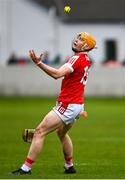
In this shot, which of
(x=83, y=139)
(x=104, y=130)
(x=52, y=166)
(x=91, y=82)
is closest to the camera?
(x=52, y=166)

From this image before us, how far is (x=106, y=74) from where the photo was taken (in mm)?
46531

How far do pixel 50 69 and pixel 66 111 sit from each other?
82 centimetres

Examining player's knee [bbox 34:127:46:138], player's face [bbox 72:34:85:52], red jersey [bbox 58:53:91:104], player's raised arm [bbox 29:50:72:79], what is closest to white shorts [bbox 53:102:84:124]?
red jersey [bbox 58:53:91:104]

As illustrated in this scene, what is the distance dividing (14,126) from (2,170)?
37.7 feet

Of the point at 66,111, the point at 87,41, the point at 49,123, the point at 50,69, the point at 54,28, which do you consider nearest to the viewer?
the point at 50,69

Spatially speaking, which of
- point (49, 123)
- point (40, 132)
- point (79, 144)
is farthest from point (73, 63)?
point (79, 144)

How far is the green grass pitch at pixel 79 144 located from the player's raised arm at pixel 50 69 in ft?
5.13

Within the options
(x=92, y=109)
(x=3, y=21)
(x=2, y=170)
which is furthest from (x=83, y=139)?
(x=3, y=21)

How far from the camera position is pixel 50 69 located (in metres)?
14.9

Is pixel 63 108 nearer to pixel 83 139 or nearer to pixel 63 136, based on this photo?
pixel 63 136

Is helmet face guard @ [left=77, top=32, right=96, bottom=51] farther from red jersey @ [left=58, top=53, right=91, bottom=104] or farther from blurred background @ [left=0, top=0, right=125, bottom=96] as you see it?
blurred background @ [left=0, top=0, right=125, bottom=96]

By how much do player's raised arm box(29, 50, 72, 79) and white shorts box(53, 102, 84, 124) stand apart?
22.7 inches

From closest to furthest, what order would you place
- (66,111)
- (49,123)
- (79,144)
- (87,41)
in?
(49,123) < (66,111) < (87,41) < (79,144)

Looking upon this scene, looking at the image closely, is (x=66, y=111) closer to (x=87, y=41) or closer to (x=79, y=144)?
(x=87, y=41)
